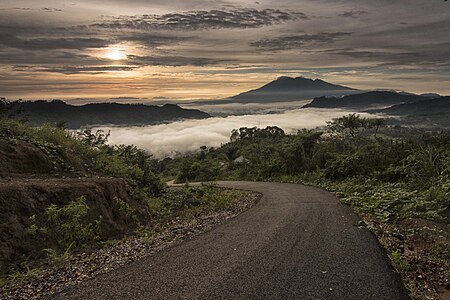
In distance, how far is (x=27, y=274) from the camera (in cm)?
793

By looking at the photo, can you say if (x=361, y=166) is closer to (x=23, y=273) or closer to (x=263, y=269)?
(x=263, y=269)

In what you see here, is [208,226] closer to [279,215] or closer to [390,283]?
[279,215]

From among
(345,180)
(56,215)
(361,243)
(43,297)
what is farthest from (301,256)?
(345,180)

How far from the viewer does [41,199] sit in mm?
10680

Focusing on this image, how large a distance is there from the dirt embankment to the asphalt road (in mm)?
2905

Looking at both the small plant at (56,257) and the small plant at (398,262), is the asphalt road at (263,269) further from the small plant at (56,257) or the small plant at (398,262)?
the small plant at (56,257)

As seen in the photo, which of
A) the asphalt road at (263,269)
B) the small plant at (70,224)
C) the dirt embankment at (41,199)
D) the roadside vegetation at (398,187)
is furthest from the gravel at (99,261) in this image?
the roadside vegetation at (398,187)

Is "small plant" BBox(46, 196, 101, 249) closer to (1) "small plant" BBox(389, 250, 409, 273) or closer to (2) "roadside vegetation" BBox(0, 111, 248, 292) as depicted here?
(2) "roadside vegetation" BBox(0, 111, 248, 292)

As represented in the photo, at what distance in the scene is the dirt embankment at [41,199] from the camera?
913cm

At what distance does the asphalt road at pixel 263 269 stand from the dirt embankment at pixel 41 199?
9.53ft

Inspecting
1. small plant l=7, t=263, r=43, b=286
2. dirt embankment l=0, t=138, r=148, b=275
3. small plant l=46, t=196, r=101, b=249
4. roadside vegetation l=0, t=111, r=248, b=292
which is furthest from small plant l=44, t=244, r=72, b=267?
A: small plant l=46, t=196, r=101, b=249

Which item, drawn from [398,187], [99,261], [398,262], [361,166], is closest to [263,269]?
[398,262]

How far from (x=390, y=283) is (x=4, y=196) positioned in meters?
9.65

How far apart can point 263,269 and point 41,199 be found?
276 inches
